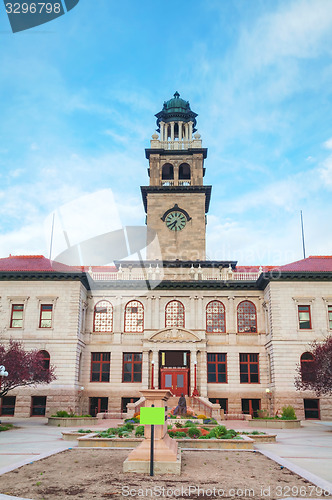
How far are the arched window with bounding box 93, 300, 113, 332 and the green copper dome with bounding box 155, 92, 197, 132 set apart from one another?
Answer: 26.0 m

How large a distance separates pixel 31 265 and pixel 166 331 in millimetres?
13925

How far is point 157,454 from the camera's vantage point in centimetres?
1212

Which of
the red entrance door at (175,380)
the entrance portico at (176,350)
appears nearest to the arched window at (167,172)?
the entrance portico at (176,350)

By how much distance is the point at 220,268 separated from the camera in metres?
44.8

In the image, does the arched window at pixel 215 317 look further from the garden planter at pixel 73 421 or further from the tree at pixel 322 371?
the garden planter at pixel 73 421

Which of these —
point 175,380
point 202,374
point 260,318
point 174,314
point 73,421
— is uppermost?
point 174,314

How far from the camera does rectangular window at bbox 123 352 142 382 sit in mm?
38594

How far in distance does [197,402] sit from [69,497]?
25.8 m

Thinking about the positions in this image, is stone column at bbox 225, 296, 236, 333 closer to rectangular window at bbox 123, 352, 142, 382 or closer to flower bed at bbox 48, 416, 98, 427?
rectangular window at bbox 123, 352, 142, 382

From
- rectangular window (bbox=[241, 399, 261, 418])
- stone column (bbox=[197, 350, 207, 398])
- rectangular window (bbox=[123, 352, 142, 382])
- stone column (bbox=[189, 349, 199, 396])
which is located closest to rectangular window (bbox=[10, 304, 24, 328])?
rectangular window (bbox=[123, 352, 142, 382])

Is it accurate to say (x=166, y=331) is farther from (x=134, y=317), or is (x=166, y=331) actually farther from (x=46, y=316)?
(x=46, y=316)

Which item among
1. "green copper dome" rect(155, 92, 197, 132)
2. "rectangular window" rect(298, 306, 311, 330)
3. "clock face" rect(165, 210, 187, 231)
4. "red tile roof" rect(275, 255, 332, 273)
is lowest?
"rectangular window" rect(298, 306, 311, 330)

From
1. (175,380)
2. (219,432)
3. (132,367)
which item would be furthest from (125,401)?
(219,432)

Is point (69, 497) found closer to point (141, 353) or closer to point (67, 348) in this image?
Result: point (67, 348)
